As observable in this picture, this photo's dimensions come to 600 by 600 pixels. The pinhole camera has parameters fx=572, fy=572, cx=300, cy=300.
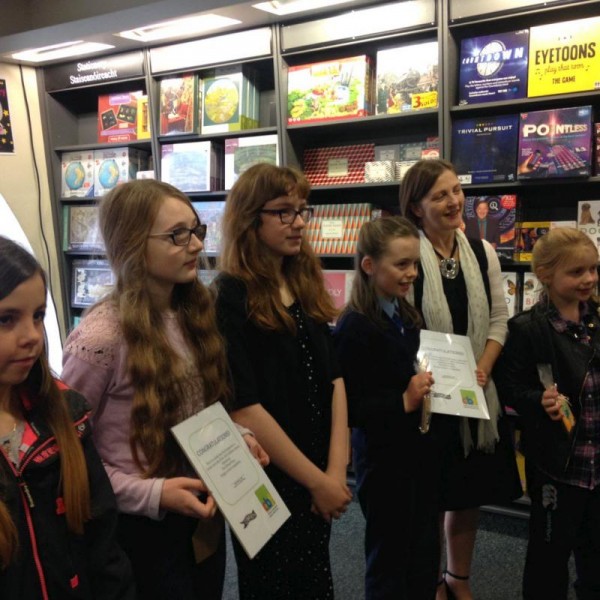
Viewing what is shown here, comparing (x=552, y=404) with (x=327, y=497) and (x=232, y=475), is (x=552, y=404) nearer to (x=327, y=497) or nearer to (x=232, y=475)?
(x=327, y=497)

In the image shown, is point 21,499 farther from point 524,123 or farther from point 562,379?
point 524,123

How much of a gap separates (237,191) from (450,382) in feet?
2.66

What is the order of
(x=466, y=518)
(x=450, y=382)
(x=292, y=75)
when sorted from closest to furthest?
(x=450, y=382)
(x=466, y=518)
(x=292, y=75)

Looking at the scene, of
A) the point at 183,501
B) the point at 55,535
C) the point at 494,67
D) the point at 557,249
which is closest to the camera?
the point at 55,535

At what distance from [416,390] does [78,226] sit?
10.1 feet

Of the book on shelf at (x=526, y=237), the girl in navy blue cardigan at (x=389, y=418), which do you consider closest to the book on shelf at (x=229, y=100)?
the book on shelf at (x=526, y=237)

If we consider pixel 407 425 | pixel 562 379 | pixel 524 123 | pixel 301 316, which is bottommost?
pixel 407 425

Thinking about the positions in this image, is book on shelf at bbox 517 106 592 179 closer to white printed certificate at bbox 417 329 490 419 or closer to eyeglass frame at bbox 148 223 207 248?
white printed certificate at bbox 417 329 490 419

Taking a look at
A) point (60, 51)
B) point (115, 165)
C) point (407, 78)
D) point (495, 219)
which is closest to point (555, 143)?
point (495, 219)

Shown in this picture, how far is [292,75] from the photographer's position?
10.3ft

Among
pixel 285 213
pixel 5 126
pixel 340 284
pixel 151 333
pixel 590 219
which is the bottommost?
pixel 340 284

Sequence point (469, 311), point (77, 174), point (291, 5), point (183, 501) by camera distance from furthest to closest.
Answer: point (77, 174)
point (291, 5)
point (469, 311)
point (183, 501)

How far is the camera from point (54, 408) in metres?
0.99

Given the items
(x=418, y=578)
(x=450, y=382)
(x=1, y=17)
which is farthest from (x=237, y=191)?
(x=1, y=17)
